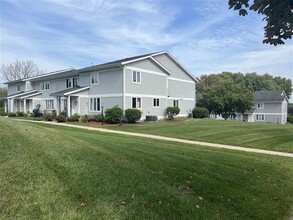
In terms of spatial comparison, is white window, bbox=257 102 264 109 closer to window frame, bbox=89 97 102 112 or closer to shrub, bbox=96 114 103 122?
window frame, bbox=89 97 102 112

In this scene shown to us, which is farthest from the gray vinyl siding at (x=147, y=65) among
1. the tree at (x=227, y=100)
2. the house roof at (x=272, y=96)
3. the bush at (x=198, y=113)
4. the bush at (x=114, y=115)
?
the house roof at (x=272, y=96)

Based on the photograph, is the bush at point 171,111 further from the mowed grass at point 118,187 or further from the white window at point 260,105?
the white window at point 260,105

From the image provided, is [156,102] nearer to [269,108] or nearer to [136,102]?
[136,102]

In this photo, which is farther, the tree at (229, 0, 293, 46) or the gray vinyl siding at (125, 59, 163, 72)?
the gray vinyl siding at (125, 59, 163, 72)

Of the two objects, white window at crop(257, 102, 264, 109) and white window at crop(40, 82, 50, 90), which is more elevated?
white window at crop(40, 82, 50, 90)

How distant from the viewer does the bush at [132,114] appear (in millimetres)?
26541

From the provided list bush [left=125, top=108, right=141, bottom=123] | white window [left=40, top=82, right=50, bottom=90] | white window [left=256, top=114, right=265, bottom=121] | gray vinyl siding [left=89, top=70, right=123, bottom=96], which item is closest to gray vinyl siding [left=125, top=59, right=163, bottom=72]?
gray vinyl siding [left=89, top=70, right=123, bottom=96]

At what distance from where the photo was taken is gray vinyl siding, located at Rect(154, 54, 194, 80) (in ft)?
112

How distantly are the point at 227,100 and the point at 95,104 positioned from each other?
84.8 feet

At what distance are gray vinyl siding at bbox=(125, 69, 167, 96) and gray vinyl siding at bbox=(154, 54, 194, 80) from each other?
268cm

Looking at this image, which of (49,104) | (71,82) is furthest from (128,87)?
(49,104)

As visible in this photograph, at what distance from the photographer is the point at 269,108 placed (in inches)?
2328

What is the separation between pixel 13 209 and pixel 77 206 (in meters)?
0.89

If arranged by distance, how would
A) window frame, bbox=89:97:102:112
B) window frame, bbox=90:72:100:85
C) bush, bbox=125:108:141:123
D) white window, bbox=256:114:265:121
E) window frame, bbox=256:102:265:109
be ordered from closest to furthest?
bush, bbox=125:108:141:123 → window frame, bbox=89:97:102:112 → window frame, bbox=90:72:100:85 → white window, bbox=256:114:265:121 → window frame, bbox=256:102:265:109
